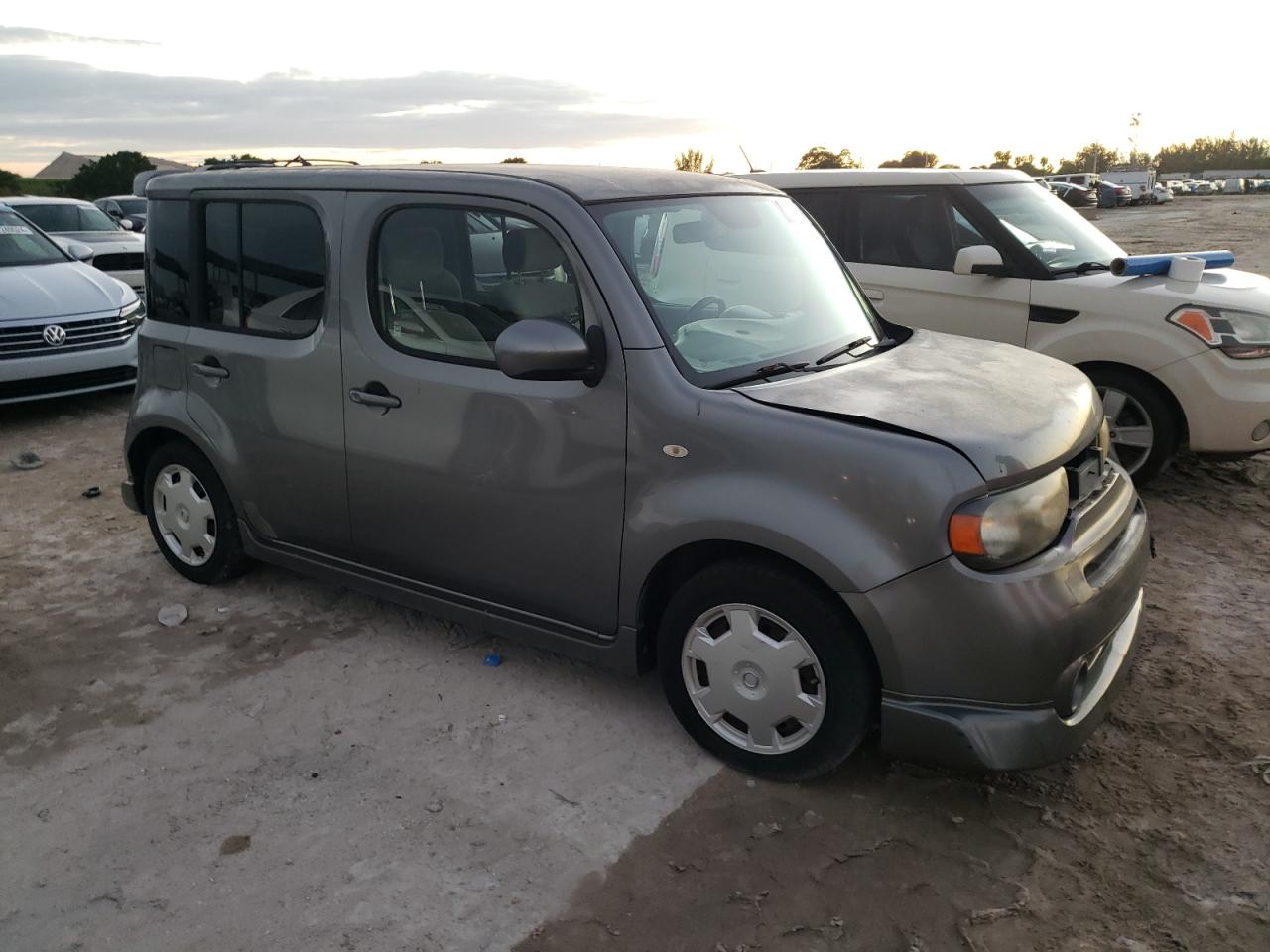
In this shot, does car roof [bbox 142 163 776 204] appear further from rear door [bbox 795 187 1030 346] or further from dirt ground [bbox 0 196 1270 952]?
rear door [bbox 795 187 1030 346]

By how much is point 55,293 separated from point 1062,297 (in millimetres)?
7926

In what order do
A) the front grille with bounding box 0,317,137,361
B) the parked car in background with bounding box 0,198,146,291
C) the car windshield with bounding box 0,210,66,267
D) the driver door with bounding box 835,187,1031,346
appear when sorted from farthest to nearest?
the parked car in background with bounding box 0,198,146,291 < the car windshield with bounding box 0,210,66,267 < the front grille with bounding box 0,317,137,361 < the driver door with bounding box 835,187,1031,346

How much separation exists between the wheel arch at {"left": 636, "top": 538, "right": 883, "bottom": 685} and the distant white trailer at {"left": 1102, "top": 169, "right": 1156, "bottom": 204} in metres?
59.0

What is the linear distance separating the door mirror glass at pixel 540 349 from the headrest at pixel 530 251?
30 cm

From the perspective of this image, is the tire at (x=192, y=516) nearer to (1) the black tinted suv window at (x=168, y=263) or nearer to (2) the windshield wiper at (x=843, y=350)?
(1) the black tinted suv window at (x=168, y=263)

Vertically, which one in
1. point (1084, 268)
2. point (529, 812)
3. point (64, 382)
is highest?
point (1084, 268)

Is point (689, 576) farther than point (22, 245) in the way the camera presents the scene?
No

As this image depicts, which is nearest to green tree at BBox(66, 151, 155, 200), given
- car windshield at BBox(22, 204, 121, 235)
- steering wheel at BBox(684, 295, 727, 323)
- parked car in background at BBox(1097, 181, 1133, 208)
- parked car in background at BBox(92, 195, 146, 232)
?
parked car in background at BBox(92, 195, 146, 232)

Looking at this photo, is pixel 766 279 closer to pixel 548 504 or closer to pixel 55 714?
pixel 548 504

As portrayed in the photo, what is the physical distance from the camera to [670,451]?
327 cm

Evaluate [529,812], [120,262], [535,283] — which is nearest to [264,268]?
[535,283]

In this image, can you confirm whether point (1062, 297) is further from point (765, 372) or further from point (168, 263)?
point (168, 263)

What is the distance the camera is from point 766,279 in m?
3.87

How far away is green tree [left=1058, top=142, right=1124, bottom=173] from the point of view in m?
108
